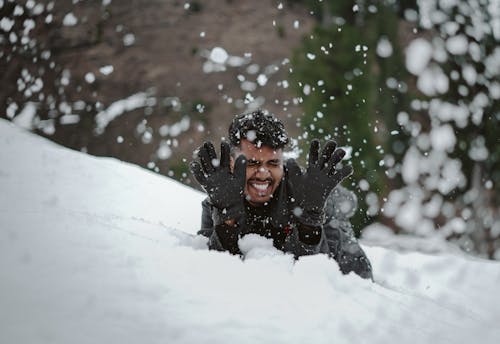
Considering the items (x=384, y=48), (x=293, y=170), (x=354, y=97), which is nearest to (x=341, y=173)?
(x=293, y=170)

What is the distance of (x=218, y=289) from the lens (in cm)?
131


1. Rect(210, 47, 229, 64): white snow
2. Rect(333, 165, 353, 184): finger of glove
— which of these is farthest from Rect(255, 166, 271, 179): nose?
Rect(210, 47, 229, 64): white snow

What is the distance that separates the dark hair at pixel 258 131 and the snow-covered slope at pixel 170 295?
49 centimetres

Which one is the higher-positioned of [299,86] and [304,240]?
[299,86]

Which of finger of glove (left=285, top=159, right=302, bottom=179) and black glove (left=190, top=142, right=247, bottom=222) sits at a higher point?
finger of glove (left=285, top=159, right=302, bottom=179)

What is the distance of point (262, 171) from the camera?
203 centimetres

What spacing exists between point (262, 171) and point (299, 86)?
338 cm

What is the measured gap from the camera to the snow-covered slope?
3.40ft

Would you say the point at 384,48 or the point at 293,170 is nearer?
the point at 293,170

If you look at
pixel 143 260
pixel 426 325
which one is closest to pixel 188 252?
pixel 143 260

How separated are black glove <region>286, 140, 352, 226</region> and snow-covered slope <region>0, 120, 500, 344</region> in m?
0.23

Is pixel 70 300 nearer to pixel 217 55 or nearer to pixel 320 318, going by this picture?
pixel 320 318

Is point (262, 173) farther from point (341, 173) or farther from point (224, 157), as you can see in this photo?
point (341, 173)

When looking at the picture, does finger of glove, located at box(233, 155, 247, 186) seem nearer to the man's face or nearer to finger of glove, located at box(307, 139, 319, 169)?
the man's face
